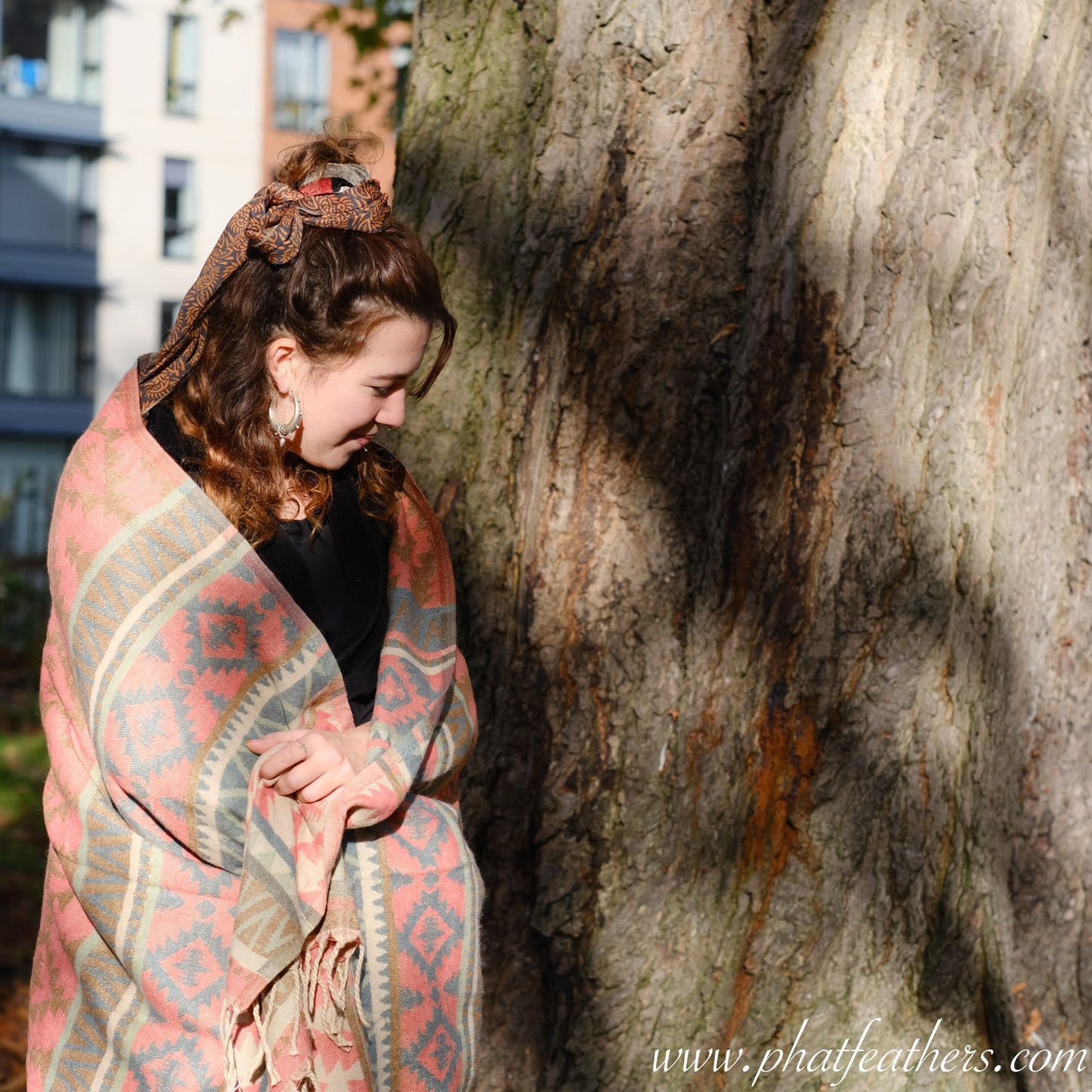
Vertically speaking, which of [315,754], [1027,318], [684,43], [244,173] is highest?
[684,43]

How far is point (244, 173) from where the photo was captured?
89.5 feet

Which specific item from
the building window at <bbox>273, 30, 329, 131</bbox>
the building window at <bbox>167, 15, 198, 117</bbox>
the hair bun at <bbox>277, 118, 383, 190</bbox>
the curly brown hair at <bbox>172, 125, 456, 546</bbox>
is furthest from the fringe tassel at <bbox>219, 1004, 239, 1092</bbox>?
the building window at <bbox>273, 30, 329, 131</bbox>

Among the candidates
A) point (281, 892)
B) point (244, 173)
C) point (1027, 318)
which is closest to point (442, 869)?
point (281, 892)

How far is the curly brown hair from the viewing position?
1.95m

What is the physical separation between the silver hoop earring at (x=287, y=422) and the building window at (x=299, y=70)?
2726 cm

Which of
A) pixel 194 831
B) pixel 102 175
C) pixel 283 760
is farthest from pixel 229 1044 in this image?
pixel 102 175

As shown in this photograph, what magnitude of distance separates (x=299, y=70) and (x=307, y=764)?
28.5 meters

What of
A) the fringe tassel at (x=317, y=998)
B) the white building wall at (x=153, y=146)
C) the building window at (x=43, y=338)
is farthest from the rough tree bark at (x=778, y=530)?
the building window at (x=43, y=338)

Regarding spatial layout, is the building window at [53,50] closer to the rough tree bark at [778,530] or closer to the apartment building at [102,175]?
the apartment building at [102,175]

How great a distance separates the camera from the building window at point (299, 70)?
2752cm

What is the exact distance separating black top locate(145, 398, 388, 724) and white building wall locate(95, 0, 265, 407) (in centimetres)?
2587

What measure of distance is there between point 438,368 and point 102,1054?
1.27 m

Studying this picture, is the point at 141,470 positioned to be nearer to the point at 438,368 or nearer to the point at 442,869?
the point at 438,368

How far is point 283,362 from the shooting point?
200cm
